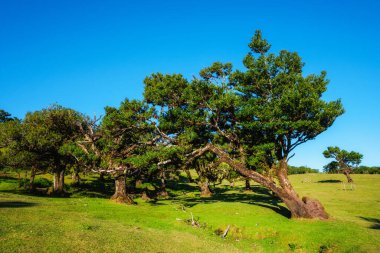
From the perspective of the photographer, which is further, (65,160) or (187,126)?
(65,160)

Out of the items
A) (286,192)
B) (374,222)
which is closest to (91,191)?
(286,192)

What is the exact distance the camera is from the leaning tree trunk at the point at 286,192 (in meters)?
28.8

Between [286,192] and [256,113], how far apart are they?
9.71m

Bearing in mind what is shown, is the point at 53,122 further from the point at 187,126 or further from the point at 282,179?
the point at 282,179

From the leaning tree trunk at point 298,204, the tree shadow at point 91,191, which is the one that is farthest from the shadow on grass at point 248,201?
the tree shadow at point 91,191

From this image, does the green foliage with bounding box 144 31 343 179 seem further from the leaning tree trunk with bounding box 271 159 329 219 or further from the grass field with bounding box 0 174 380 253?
the grass field with bounding box 0 174 380 253

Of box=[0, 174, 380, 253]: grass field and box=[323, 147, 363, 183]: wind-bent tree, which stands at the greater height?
box=[323, 147, 363, 183]: wind-bent tree

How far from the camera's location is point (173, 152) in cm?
3158

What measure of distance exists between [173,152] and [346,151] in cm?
8129

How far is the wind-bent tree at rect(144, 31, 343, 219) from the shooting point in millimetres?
29547

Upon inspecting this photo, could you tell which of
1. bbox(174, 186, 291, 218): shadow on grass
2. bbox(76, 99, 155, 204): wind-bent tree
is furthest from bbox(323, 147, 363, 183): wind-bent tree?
bbox(76, 99, 155, 204): wind-bent tree

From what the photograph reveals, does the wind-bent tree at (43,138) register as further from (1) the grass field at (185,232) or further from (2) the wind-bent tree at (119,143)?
(1) the grass field at (185,232)

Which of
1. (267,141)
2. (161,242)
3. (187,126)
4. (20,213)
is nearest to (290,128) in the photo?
(267,141)

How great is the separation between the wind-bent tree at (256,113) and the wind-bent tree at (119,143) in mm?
2950
